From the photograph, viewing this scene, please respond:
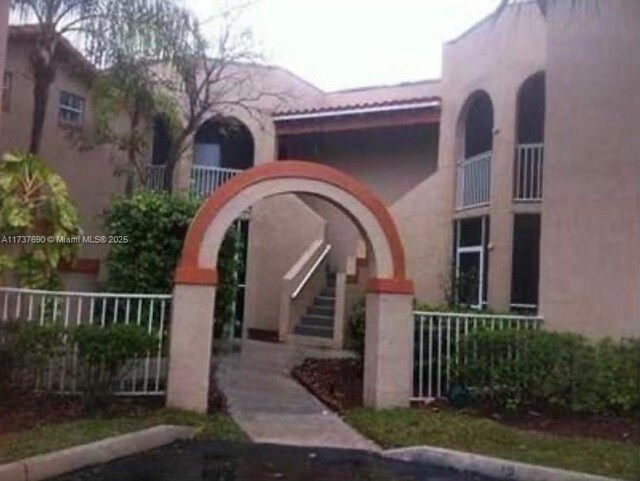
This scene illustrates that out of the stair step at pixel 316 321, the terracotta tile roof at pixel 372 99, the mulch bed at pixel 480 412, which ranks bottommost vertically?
the mulch bed at pixel 480 412

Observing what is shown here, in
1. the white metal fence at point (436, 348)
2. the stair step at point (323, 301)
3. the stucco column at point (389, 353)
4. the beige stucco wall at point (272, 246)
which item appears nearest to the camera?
the stucco column at point (389, 353)

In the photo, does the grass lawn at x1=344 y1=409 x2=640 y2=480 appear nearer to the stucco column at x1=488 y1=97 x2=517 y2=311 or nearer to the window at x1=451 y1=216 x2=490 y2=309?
the stucco column at x1=488 y1=97 x2=517 y2=311

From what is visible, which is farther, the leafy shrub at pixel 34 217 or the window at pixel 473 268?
the window at pixel 473 268

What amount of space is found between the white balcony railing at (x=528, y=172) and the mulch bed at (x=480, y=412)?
5.75 m

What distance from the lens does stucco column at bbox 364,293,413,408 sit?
34.5ft

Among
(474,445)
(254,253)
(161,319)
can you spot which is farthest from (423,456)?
(254,253)

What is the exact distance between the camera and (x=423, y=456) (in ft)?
27.2

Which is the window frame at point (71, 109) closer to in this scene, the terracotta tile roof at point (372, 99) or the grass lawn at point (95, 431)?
the terracotta tile roof at point (372, 99)

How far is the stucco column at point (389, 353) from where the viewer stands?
10516 mm

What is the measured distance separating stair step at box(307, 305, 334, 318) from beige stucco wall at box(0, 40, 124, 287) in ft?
18.3

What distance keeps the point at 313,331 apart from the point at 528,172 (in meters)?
6.65

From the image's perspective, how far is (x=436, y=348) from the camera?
1102 centimetres

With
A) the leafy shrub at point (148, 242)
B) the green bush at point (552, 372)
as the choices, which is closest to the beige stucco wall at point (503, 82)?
the green bush at point (552, 372)

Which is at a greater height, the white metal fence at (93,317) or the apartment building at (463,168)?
the apartment building at (463,168)
